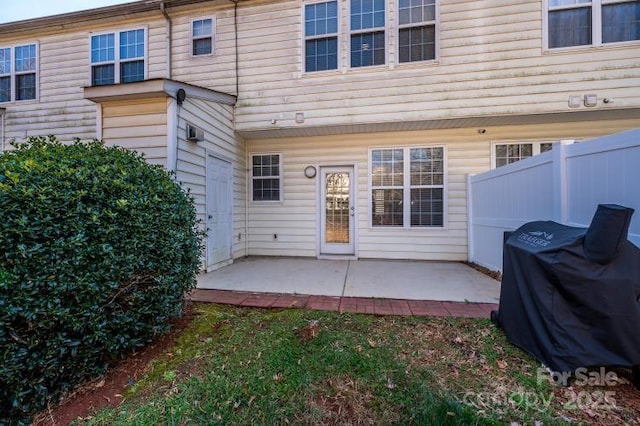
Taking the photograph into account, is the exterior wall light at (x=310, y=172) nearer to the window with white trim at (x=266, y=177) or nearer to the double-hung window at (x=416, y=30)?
the window with white trim at (x=266, y=177)

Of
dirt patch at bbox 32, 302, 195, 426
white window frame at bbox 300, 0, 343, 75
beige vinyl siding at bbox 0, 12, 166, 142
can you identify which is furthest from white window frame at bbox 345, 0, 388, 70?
dirt patch at bbox 32, 302, 195, 426

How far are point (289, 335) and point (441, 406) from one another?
1322 millimetres

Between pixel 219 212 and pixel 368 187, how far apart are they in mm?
3106

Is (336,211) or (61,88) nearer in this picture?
(336,211)

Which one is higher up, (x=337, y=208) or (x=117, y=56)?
(x=117, y=56)

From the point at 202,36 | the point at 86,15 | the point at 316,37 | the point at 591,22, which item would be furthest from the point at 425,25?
the point at 86,15

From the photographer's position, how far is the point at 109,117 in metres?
4.22

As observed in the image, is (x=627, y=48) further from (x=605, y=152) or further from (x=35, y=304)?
(x=35, y=304)

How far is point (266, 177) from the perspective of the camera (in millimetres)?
6453

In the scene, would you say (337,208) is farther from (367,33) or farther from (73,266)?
(73,266)

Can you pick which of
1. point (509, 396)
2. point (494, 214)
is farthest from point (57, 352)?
point (494, 214)

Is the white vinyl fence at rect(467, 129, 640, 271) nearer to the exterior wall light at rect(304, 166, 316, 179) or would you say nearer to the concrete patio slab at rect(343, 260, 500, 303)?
the concrete patio slab at rect(343, 260, 500, 303)

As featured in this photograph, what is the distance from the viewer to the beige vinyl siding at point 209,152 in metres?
4.30

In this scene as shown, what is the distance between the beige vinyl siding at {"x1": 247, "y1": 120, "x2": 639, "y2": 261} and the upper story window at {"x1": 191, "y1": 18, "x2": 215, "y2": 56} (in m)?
2.16
